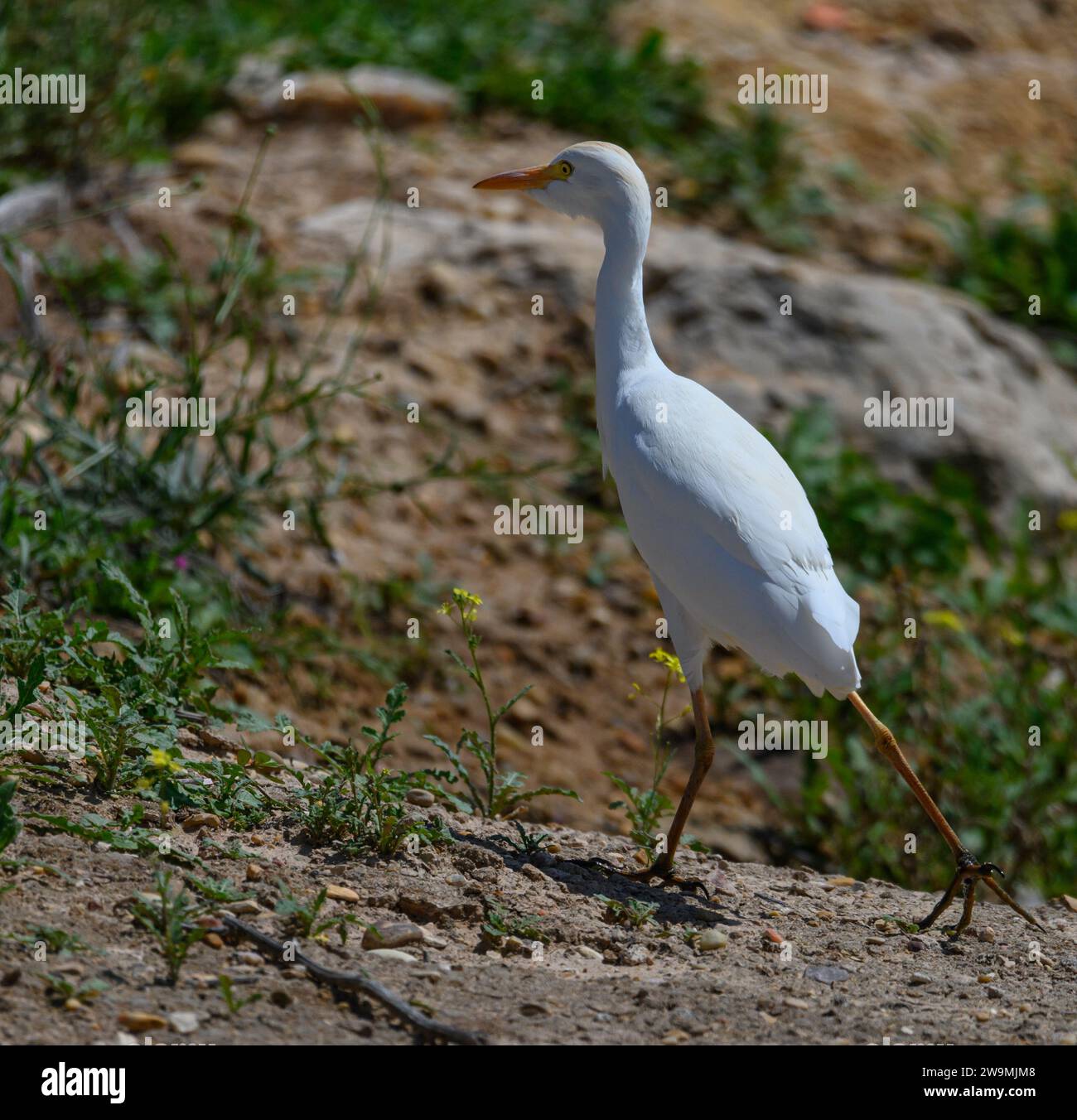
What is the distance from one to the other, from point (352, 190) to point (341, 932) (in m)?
5.97

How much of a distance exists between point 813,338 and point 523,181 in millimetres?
3553

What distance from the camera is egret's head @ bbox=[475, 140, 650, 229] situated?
440 cm

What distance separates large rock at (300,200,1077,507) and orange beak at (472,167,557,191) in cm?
295

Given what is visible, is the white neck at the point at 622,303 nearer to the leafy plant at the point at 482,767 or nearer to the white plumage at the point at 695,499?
the white plumage at the point at 695,499

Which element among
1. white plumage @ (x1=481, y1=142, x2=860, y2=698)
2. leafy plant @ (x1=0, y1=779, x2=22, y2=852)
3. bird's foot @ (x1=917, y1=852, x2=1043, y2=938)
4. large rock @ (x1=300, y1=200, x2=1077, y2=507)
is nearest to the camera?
leafy plant @ (x1=0, y1=779, x2=22, y2=852)

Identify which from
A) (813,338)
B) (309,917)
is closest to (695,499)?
(309,917)

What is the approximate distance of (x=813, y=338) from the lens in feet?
25.5

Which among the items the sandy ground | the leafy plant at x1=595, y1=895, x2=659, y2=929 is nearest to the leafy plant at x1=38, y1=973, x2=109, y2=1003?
the sandy ground

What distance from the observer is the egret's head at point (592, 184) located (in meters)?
4.40

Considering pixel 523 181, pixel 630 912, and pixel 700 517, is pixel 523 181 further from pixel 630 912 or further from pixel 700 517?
pixel 630 912

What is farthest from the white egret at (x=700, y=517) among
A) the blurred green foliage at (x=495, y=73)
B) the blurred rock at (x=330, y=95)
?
the blurred rock at (x=330, y=95)

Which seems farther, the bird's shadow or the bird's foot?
the bird's foot

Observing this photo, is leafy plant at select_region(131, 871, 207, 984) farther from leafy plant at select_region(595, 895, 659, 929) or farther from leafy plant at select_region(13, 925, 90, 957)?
leafy plant at select_region(595, 895, 659, 929)

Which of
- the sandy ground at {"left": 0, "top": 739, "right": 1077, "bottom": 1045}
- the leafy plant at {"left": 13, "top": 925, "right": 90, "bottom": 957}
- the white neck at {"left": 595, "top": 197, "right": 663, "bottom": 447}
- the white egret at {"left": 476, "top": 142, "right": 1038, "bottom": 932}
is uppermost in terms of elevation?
the white neck at {"left": 595, "top": 197, "right": 663, "bottom": 447}
